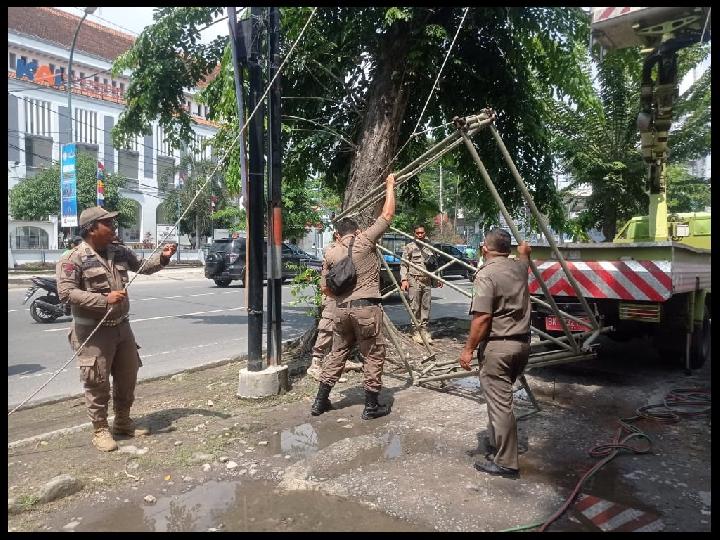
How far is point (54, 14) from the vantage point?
3869cm

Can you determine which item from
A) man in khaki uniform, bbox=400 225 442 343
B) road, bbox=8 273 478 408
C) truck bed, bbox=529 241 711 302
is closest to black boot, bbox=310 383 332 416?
road, bbox=8 273 478 408

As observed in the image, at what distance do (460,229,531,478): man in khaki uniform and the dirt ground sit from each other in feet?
0.82

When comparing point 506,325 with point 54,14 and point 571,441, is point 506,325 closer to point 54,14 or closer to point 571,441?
point 571,441

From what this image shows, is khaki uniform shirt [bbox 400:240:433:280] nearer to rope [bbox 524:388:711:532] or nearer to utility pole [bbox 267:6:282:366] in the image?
utility pole [bbox 267:6:282:366]

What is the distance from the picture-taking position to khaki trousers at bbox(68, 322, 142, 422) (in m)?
4.15

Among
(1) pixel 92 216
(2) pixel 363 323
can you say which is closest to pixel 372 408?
(2) pixel 363 323

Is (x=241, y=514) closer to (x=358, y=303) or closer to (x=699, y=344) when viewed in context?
(x=358, y=303)

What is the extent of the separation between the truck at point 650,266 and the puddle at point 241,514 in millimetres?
3690

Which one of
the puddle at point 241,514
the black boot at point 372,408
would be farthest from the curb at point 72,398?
the black boot at point 372,408

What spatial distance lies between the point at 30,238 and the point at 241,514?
93.8ft

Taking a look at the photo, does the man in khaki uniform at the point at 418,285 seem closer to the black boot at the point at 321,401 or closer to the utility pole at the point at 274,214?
the utility pole at the point at 274,214

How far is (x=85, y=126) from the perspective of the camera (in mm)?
36469
